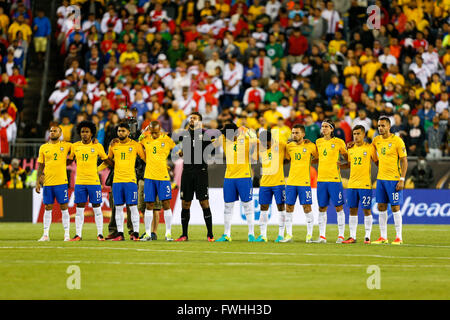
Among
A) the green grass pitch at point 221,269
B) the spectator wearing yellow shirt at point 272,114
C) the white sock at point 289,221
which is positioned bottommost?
the green grass pitch at point 221,269

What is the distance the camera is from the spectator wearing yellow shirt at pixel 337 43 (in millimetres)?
31953

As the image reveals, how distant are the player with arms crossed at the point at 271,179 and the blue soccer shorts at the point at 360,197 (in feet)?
4.70

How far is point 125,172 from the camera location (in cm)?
A: 1870

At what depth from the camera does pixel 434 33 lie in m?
33.0

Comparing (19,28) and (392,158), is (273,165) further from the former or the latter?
(19,28)

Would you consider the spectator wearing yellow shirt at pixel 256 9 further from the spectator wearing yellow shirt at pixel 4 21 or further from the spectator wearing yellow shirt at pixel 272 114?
the spectator wearing yellow shirt at pixel 4 21

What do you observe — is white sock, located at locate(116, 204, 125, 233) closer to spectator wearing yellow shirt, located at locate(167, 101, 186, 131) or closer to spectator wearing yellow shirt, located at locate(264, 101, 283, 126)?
spectator wearing yellow shirt, located at locate(167, 101, 186, 131)

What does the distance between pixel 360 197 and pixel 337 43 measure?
47.1ft

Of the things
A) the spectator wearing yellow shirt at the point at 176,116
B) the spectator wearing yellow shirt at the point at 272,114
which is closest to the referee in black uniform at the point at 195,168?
the spectator wearing yellow shirt at the point at 272,114

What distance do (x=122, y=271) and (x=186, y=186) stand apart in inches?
227

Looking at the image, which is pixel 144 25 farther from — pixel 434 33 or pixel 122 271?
pixel 122 271

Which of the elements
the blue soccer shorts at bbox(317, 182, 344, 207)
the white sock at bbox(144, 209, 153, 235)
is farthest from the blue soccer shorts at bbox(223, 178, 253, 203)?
the white sock at bbox(144, 209, 153, 235)

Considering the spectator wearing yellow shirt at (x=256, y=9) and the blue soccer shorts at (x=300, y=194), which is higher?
the spectator wearing yellow shirt at (x=256, y=9)
